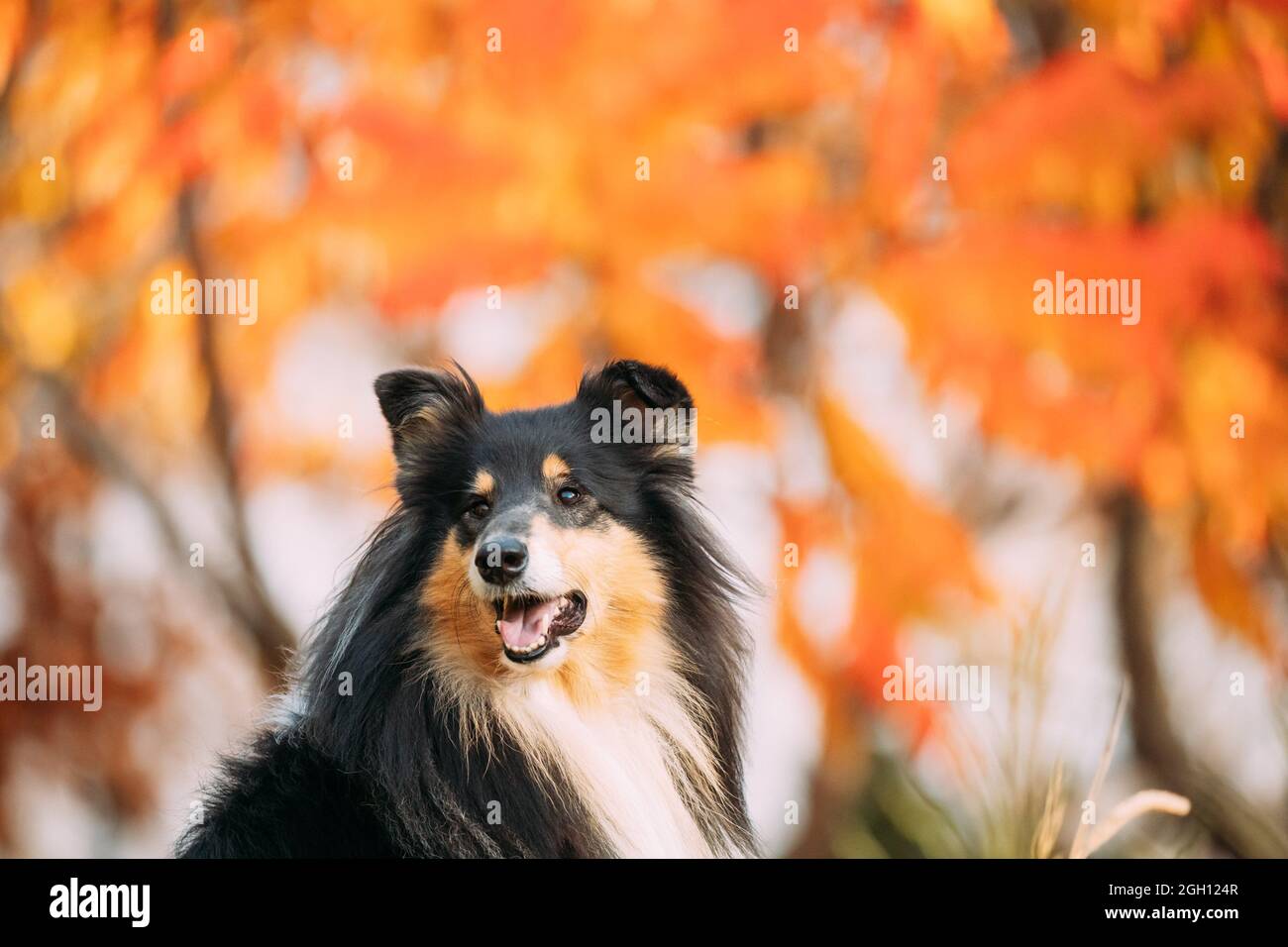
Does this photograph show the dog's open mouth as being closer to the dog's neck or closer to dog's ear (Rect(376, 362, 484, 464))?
the dog's neck

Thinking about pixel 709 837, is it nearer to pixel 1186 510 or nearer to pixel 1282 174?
pixel 1186 510

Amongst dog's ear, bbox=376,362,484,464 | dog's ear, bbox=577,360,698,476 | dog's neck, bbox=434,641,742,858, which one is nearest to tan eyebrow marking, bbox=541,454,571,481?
dog's ear, bbox=577,360,698,476

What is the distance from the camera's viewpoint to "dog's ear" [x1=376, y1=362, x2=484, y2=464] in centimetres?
322

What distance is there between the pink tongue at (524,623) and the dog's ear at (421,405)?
1.72 ft

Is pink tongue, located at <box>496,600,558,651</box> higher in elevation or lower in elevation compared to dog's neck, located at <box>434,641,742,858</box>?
higher

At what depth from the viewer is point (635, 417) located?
3.28 meters

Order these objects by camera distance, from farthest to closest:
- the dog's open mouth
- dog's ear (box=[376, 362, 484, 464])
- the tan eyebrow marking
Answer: dog's ear (box=[376, 362, 484, 464])
the tan eyebrow marking
the dog's open mouth

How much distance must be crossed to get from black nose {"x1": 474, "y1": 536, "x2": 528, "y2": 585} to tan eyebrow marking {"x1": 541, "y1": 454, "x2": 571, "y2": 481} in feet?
0.87

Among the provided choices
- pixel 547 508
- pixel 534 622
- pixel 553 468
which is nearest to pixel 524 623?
pixel 534 622

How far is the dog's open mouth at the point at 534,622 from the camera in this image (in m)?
2.97

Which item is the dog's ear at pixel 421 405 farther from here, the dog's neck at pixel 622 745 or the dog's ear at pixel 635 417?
the dog's neck at pixel 622 745

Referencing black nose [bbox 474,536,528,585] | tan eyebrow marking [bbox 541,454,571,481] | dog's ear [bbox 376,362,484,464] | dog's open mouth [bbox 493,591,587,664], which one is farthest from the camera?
dog's ear [bbox 376,362,484,464]

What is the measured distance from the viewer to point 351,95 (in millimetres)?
4832

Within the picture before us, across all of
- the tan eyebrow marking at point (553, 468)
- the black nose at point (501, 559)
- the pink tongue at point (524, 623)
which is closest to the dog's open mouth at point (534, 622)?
the pink tongue at point (524, 623)
